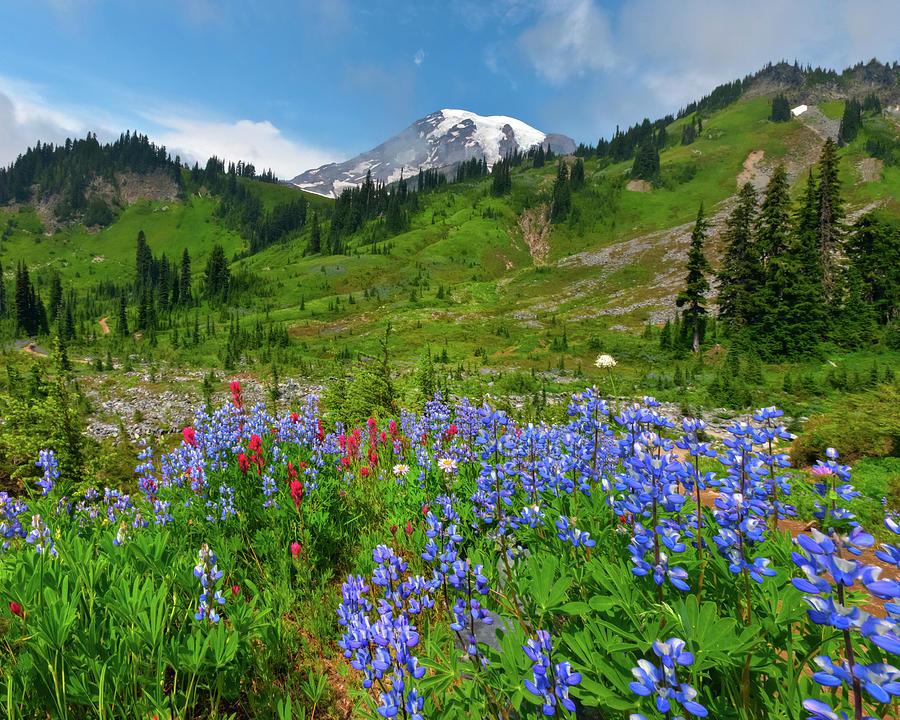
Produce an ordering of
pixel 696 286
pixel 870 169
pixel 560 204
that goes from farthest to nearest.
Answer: pixel 560 204 → pixel 870 169 → pixel 696 286

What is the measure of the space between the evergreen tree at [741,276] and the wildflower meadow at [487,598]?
1242 inches

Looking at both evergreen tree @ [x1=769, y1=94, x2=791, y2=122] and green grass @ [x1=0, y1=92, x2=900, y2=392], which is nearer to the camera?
green grass @ [x1=0, y1=92, x2=900, y2=392]

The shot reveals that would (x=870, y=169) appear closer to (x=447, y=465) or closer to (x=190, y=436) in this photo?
(x=447, y=465)

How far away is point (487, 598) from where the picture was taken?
9.53 ft

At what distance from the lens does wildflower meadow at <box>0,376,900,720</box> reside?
156 centimetres

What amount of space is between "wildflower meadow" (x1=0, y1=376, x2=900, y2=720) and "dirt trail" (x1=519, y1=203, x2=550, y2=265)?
94072 millimetres

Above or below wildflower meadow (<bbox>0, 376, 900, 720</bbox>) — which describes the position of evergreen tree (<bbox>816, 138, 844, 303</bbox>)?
above

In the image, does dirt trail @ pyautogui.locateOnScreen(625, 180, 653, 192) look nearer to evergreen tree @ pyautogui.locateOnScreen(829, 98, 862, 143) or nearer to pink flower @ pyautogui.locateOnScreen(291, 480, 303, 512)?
evergreen tree @ pyautogui.locateOnScreen(829, 98, 862, 143)

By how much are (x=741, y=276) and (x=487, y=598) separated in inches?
1477

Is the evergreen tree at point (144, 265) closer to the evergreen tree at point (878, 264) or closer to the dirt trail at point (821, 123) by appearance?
the evergreen tree at point (878, 264)

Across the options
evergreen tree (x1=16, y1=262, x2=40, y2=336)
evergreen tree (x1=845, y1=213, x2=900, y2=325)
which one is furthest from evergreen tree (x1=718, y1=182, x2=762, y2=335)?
evergreen tree (x1=16, y1=262, x2=40, y2=336)

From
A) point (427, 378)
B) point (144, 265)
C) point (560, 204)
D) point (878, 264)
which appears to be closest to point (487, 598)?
point (427, 378)

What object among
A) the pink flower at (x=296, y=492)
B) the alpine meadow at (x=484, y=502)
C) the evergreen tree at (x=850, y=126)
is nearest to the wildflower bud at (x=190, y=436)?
the alpine meadow at (x=484, y=502)

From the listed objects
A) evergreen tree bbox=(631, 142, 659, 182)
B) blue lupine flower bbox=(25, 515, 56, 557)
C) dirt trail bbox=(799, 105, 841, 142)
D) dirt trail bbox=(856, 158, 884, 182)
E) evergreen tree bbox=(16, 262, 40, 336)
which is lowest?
blue lupine flower bbox=(25, 515, 56, 557)
